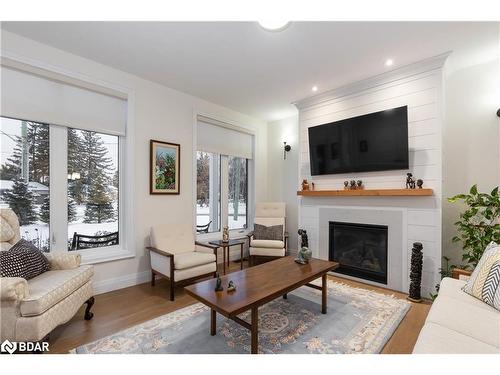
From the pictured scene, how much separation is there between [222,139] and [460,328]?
3.95 meters

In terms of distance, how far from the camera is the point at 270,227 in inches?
168

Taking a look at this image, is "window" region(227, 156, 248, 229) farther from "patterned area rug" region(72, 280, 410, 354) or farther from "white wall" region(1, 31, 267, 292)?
"patterned area rug" region(72, 280, 410, 354)

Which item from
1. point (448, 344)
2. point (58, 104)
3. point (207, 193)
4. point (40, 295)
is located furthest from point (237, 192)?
point (448, 344)

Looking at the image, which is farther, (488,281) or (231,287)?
(231,287)

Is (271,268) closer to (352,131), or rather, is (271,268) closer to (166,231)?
(166,231)

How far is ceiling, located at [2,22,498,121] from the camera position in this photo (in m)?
2.30

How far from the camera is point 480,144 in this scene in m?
2.90

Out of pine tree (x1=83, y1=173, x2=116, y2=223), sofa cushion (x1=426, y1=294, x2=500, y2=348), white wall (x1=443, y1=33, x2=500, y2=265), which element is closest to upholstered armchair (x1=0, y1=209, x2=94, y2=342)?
pine tree (x1=83, y1=173, x2=116, y2=223)

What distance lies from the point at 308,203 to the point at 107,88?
329cm

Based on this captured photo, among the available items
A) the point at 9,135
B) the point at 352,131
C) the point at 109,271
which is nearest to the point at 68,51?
the point at 9,135

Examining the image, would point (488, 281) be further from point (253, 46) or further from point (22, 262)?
point (22, 262)

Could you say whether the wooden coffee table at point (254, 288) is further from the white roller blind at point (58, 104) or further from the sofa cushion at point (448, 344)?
the white roller blind at point (58, 104)

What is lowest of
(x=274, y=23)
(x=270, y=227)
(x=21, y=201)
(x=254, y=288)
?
(x=254, y=288)

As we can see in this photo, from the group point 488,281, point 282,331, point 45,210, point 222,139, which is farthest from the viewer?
point 222,139
